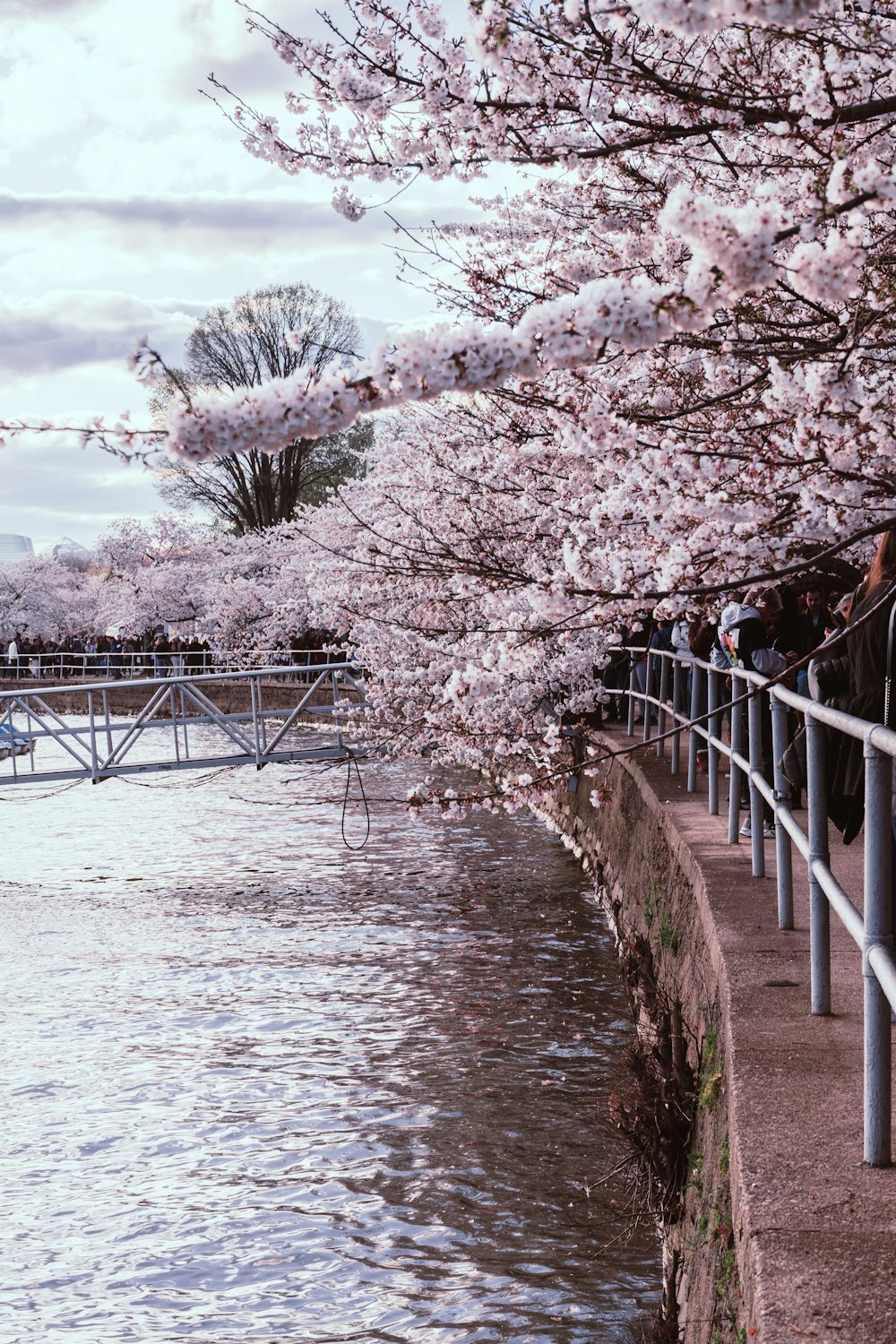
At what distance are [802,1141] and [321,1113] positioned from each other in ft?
18.0

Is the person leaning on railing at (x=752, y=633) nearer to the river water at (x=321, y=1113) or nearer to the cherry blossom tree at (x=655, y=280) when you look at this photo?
the cherry blossom tree at (x=655, y=280)

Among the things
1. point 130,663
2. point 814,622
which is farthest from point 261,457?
point 814,622

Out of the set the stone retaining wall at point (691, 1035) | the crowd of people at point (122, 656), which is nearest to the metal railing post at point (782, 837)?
the stone retaining wall at point (691, 1035)

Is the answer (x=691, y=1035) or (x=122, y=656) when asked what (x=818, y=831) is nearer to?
(x=691, y=1035)

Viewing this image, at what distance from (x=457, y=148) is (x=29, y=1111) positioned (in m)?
6.27

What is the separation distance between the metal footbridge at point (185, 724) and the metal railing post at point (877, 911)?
8213 mm

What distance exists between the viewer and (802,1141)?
3.55m

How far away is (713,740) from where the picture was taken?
6824 millimetres

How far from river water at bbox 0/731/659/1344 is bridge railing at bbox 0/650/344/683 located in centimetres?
2675

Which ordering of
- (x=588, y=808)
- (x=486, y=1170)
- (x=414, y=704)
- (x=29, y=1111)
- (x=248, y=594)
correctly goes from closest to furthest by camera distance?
(x=486, y=1170) → (x=29, y=1111) → (x=588, y=808) → (x=414, y=704) → (x=248, y=594)

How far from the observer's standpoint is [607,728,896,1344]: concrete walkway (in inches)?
109

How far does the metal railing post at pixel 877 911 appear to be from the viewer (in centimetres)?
316

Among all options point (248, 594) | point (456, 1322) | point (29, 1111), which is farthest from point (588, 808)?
point (248, 594)

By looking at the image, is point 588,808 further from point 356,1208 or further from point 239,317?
Answer: point 239,317
